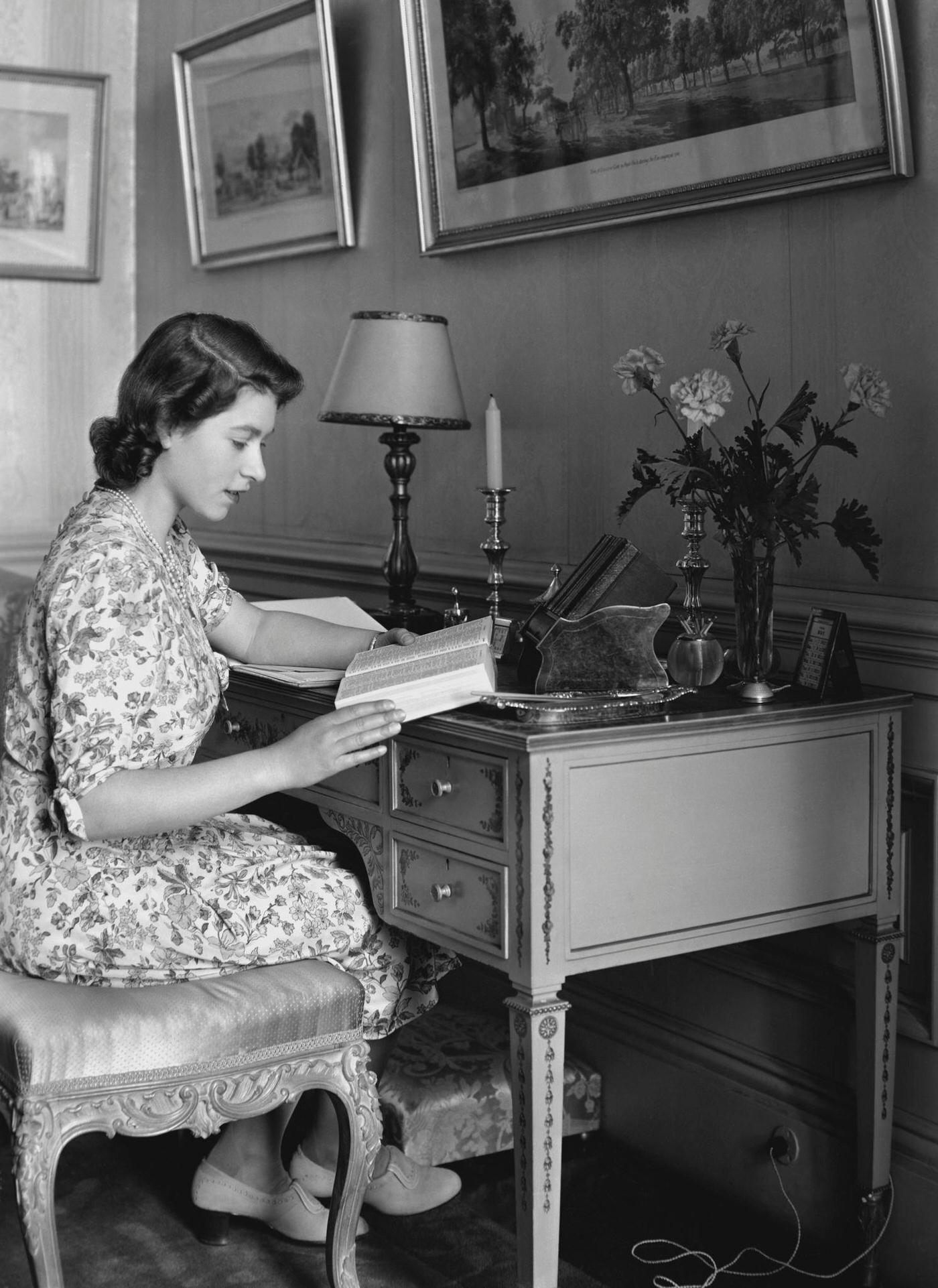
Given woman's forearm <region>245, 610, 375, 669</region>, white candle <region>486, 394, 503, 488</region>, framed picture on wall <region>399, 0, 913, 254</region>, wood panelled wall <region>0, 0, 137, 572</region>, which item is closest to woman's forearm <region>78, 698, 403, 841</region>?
woman's forearm <region>245, 610, 375, 669</region>

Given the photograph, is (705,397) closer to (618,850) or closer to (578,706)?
(578,706)

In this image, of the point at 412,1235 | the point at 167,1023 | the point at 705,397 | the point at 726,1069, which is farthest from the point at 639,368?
the point at 412,1235

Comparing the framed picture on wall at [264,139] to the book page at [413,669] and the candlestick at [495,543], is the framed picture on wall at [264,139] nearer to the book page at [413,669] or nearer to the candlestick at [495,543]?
the candlestick at [495,543]

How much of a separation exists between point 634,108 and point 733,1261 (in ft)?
7.55

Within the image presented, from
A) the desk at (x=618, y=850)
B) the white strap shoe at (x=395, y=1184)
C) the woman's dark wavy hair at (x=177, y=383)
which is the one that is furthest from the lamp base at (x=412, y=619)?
the white strap shoe at (x=395, y=1184)

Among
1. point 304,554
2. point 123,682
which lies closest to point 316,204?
point 304,554

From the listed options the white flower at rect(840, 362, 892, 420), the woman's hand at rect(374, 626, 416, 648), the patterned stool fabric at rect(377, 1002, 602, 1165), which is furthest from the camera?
the patterned stool fabric at rect(377, 1002, 602, 1165)

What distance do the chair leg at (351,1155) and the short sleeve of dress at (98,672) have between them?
0.62 m

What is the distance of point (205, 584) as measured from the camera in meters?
3.05

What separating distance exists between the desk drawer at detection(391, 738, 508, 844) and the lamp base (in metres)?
0.80

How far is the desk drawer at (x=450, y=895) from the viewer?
7.67ft

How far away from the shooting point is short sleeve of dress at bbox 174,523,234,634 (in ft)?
9.74

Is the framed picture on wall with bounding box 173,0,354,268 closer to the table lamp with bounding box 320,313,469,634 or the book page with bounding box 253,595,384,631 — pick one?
the table lamp with bounding box 320,313,469,634

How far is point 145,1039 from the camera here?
241 cm
